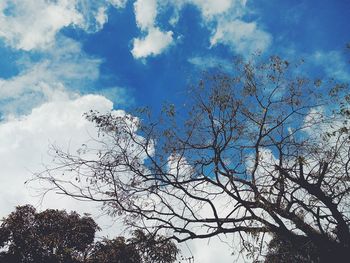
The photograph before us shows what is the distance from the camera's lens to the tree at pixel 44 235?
20.3 m

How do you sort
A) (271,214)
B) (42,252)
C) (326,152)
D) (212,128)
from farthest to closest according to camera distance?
(42,252)
(212,128)
(326,152)
(271,214)

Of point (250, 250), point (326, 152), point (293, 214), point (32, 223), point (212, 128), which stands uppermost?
point (32, 223)

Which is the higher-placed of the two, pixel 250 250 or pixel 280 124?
pixel 280 124

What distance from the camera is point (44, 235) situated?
69.8 ft

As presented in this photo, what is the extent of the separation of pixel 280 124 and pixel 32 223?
17.5 metres

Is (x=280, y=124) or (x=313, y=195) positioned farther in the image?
(x=280, y=124)

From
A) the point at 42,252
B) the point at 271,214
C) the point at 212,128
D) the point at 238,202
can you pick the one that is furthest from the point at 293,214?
the point at 42,252

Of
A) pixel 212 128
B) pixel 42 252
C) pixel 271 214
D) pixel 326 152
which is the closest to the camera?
pixel 271 214

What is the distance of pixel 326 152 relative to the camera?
9.63m

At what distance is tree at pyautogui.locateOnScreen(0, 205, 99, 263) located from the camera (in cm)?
2031

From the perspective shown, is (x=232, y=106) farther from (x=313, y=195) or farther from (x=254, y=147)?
(x=313, y=195)

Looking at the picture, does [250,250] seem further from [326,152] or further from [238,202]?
[326,152]

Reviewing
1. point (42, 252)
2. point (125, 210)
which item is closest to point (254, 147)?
point (125, 210)

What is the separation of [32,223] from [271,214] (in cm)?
1738
